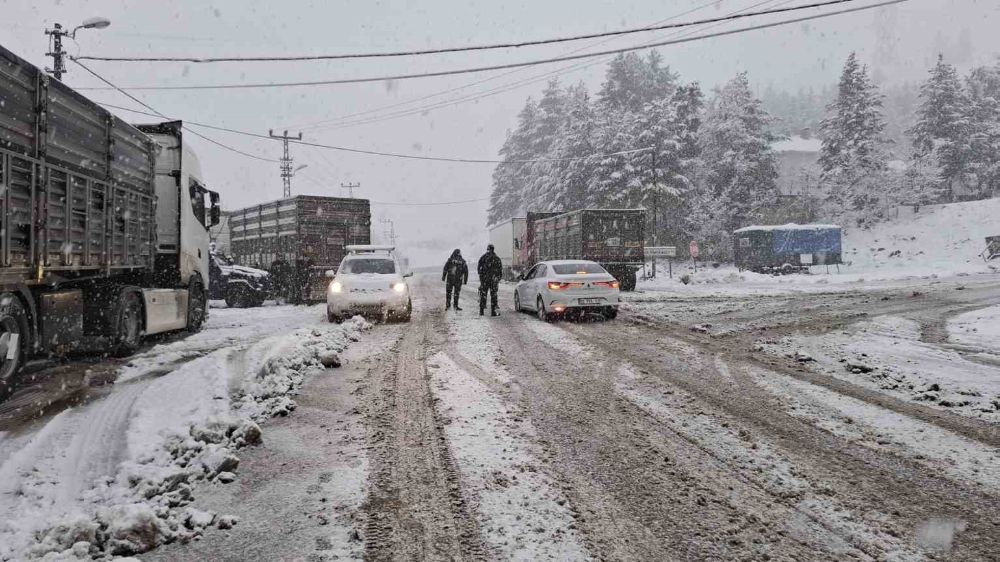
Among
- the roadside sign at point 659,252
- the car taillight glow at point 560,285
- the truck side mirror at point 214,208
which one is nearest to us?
the truck side mirror at point 214,208

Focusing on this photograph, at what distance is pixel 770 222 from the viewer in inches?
1724

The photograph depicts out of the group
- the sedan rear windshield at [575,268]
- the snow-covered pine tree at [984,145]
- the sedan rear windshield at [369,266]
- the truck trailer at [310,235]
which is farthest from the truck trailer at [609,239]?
the snow-covered pine tree at [984,145]

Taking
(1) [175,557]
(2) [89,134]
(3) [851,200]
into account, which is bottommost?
(1) [175,557]

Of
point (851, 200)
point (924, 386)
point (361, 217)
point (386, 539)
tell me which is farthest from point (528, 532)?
point (851, 200)

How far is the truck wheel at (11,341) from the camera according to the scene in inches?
232

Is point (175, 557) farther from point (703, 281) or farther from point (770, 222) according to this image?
point (770, 222)

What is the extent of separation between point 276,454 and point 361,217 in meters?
17.5

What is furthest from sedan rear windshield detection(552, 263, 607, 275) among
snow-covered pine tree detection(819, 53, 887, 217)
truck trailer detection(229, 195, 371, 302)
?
snow-covered pine tree detection(819, 53, 887, 217)

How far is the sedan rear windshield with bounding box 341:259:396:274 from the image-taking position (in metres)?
14.0

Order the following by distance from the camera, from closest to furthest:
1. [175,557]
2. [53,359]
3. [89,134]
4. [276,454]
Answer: [175,557] → [276,454] → [89,134] → [53,359]

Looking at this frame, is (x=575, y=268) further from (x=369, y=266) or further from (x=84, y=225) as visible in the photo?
(x=84, y=225)

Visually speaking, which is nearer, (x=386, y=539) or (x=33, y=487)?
(x=386, y=539)

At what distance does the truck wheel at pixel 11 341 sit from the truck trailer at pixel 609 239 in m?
18.7

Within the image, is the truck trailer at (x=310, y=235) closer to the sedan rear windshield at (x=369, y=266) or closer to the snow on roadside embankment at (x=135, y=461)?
the sedan rear windshield at (x=369, y=266)
